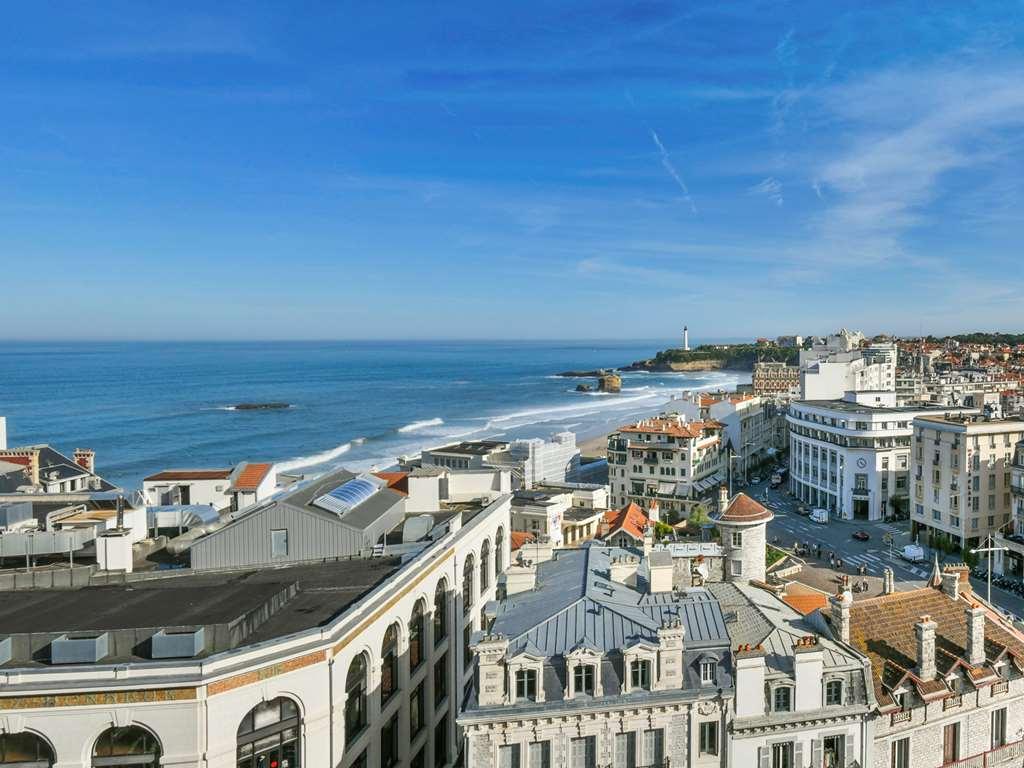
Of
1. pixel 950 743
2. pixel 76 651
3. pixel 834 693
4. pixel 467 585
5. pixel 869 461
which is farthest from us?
pixel 869 461

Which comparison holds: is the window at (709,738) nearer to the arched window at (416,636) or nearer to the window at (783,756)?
the window at (783,756)

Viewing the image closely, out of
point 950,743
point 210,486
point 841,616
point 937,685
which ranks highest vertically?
Answer: point 210,486

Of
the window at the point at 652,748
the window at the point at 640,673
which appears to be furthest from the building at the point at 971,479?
the window at the point at 640,673

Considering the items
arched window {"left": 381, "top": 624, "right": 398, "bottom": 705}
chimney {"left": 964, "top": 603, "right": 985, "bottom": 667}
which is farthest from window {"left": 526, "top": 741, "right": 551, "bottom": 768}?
chimney {"left": 964, "top": 603, "right": 985, "bottom": 667}

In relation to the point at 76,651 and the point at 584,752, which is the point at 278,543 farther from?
the point at 584,752

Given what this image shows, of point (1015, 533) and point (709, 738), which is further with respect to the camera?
point (1015, 533)

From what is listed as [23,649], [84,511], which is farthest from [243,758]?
[84,511]

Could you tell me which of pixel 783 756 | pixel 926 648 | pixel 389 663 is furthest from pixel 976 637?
pixel 389 663
